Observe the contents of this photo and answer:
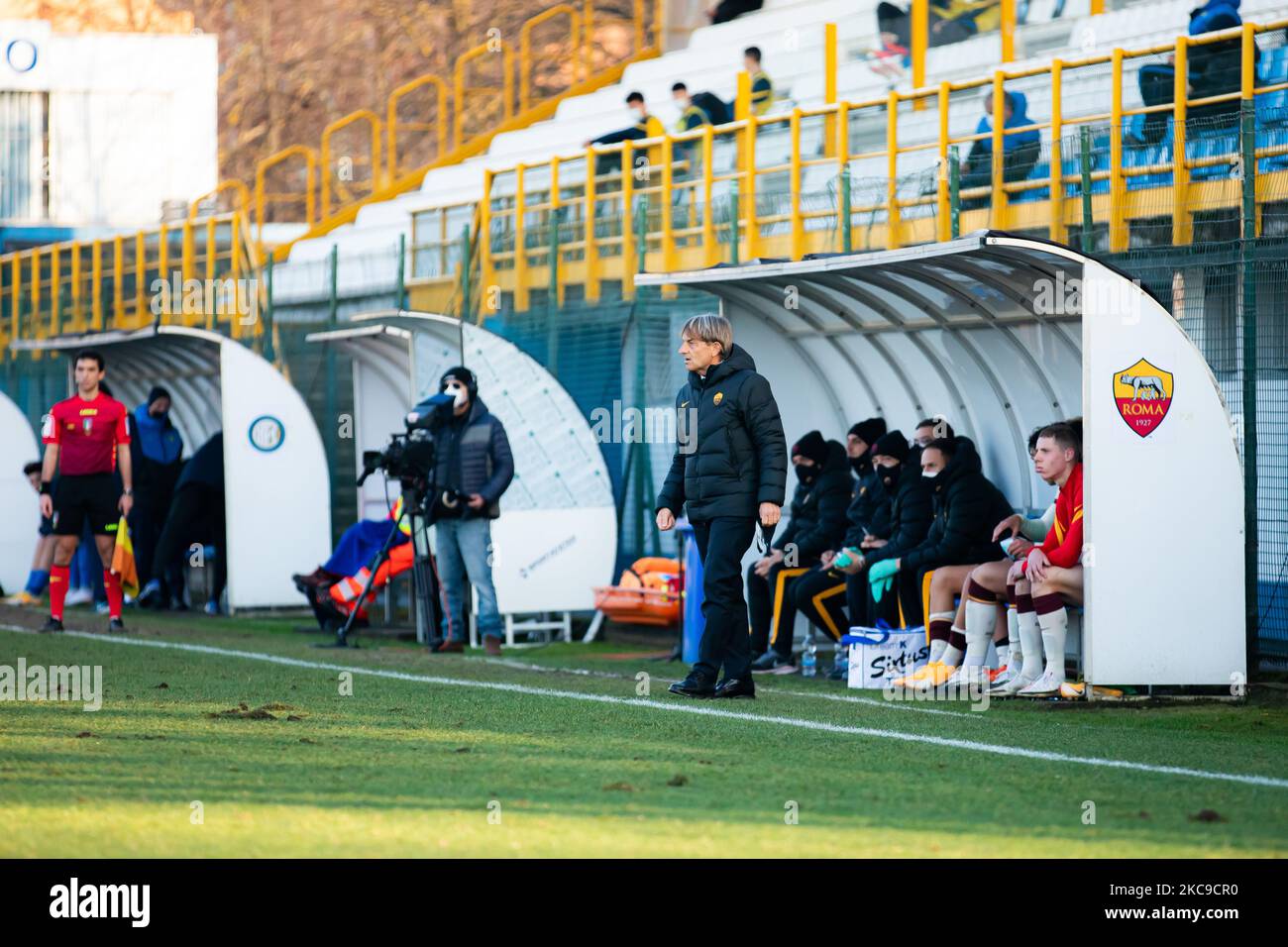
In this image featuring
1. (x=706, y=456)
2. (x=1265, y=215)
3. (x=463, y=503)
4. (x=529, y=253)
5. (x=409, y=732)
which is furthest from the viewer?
(x=529, y=253)

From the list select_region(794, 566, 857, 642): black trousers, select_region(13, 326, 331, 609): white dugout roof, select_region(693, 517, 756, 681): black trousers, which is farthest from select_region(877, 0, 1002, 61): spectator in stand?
select_region(693, 517, 756, 681): black trousers

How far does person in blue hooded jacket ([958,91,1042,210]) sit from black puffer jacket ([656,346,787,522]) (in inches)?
166

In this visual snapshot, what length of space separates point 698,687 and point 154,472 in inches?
409

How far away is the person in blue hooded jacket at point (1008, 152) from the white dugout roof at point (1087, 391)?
1383 mm

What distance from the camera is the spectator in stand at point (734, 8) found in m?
27.0

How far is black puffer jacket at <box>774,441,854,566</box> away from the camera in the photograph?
12.6 m

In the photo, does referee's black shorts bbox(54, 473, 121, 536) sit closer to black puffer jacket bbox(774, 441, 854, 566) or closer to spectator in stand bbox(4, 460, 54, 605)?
spectator in stand bbox(4, 460, 54, 605)

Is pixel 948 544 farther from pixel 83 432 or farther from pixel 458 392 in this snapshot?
pixel 83 432

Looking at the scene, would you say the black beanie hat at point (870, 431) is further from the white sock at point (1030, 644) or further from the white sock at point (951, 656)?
the white sock at point (1030, 644)

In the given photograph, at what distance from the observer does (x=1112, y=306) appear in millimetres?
10008

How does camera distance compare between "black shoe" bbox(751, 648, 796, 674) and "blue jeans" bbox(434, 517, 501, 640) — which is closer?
"black shoe" bbox(751, 648, 796, 674)
